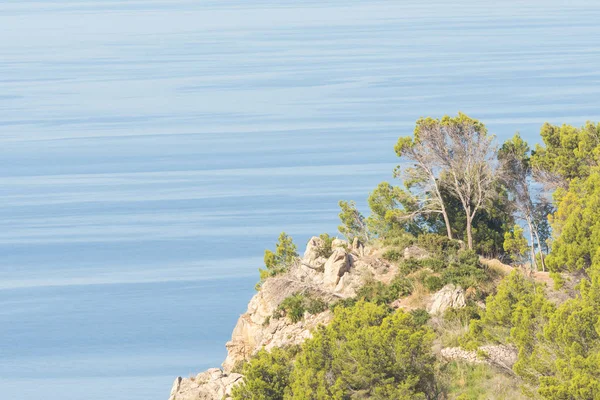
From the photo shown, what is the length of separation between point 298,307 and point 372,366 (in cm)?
1108

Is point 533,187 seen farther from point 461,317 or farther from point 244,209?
point 244,209

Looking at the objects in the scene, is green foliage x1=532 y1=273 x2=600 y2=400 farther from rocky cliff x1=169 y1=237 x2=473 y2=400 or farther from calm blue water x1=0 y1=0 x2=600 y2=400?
calm blue water x1=0 y1=0 x2=600 y2=400

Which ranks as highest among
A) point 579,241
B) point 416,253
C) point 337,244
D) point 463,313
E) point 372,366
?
point 337,244

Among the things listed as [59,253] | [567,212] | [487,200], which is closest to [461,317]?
[567,212]

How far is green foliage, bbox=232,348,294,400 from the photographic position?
87.2 feet

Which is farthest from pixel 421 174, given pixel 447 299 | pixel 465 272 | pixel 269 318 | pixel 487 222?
pixel 447 299

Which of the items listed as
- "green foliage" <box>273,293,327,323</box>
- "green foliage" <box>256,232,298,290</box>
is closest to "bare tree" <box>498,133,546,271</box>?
"green foliage" <box>256,232,298,290</box>

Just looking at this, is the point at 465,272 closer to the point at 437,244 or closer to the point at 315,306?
the point at 437,244

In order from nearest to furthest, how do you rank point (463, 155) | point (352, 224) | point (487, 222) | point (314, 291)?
point (314, 291)
point (463, 155)
point (487, 222)
point (352, 224)

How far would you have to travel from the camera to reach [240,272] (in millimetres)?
105500

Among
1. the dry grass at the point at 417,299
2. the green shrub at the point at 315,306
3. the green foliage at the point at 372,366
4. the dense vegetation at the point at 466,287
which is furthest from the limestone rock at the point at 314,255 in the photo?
the green foliage at the point at 372,366

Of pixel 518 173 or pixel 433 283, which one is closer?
pixel 433 283

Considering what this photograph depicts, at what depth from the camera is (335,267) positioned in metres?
37.1

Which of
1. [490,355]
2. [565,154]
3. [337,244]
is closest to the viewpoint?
[490,355]
